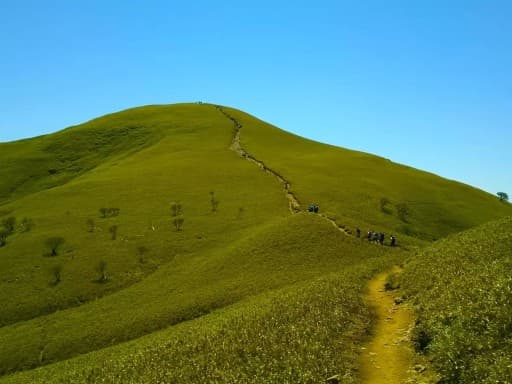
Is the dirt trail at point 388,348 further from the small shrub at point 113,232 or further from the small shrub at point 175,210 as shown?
the small shrub at point 175,210

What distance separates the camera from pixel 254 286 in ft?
144

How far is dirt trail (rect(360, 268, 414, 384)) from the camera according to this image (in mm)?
17741

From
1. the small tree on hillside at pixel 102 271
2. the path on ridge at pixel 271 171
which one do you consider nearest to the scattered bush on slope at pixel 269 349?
the small tree on hillside at pixel 102 271

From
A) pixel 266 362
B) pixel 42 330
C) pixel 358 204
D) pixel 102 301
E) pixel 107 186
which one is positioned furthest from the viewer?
pixel 107 186

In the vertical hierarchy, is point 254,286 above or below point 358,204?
below

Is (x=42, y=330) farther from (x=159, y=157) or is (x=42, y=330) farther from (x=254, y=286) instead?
(x=159, y=157)

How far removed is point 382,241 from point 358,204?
1885 cm

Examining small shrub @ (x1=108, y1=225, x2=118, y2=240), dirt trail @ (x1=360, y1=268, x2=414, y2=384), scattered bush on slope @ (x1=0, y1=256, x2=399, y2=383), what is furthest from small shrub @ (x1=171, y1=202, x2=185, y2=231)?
dirt trail @ (x1=360, y1=268, x2=414, y2=384)

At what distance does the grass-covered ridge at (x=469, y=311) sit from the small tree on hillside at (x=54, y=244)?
47.9 meters

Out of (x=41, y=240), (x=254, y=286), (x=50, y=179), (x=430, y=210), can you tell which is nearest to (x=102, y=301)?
(x=254, y=286)

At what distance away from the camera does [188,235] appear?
64.0 m

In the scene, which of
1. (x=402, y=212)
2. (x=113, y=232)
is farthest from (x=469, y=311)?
(x=402, y=212)

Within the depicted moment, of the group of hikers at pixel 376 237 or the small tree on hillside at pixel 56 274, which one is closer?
the small tree on hillside at pixel 56 274

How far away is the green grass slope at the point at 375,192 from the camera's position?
70875mm
